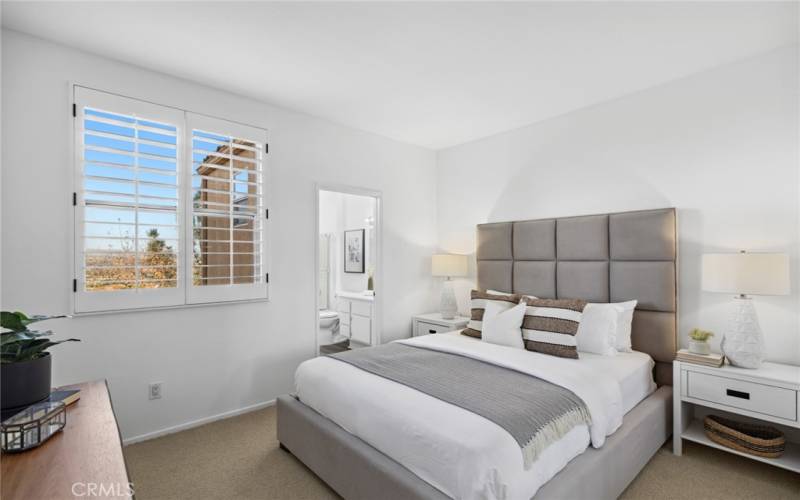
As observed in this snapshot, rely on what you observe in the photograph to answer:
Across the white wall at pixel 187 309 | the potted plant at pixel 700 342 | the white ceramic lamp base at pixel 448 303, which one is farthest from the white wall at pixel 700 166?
the white wall at pixel 187 309

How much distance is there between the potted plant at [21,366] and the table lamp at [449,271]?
3297mm

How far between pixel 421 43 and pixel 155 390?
2956 mm

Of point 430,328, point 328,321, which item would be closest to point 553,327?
point 430,328

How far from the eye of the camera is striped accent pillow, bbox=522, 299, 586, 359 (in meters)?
2.68

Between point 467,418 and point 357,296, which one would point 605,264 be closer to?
point 467,418

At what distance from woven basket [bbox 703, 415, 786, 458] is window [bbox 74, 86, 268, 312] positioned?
3.30m

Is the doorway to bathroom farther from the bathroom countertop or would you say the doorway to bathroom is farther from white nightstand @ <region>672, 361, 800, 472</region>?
white nightstand @ <region>672, 361, 800, 472</region>

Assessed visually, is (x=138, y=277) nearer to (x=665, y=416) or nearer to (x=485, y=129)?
(x=485, y=129)

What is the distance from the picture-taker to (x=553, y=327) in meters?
2.76

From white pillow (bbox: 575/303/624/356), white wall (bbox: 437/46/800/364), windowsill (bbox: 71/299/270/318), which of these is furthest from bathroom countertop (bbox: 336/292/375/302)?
white pillow (bbox: 575/303/624/356)

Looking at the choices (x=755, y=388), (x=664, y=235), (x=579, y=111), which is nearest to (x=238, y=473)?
(x=755, y=388)

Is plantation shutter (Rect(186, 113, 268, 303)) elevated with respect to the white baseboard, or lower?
elevated

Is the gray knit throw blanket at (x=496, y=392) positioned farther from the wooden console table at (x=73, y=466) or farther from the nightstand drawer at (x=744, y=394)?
the wooden console table at (x=73, y=466)

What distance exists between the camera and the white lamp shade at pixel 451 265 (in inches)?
166
